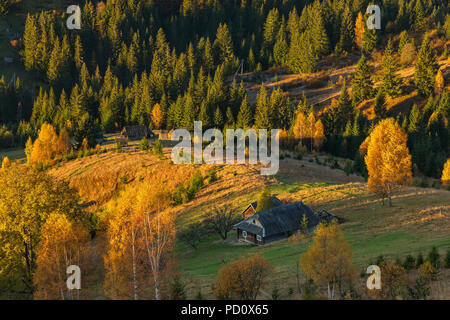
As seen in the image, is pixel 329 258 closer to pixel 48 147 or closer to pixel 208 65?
pixel 48 147

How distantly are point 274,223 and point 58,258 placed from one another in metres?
22.9

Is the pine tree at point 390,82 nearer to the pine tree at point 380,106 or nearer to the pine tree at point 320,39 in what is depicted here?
the pine tree at point 380,106

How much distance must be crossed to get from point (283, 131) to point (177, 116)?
28838mm

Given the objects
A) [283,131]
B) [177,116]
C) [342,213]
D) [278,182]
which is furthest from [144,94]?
[342,213]

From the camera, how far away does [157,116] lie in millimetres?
107625

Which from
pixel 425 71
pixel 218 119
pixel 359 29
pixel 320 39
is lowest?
pixel 218 119

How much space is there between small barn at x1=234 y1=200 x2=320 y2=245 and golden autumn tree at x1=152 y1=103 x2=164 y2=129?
220ft

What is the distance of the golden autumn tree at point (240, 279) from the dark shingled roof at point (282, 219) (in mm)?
16390

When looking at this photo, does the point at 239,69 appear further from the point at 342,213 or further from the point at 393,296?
the point at 393,296

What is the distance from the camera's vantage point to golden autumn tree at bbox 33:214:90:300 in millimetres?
31203

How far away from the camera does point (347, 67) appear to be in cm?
13400

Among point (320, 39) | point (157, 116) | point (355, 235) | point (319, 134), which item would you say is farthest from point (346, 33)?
point (355, 235)

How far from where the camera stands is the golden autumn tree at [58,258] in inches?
1228

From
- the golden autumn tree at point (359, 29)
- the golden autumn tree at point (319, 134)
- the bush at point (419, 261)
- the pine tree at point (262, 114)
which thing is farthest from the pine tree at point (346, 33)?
the bush at point (419, 261)
